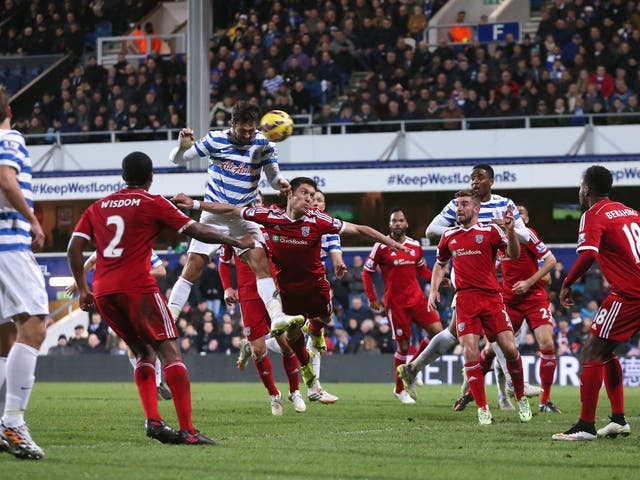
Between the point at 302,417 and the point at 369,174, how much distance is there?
54.0ft

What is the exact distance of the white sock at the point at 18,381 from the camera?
8.15m

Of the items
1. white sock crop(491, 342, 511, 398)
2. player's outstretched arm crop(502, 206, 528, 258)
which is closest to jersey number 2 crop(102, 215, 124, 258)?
player's outstretched arm crop(502, 206, 528, 258)

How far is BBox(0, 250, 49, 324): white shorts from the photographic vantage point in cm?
824

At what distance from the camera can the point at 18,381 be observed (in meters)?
8.23

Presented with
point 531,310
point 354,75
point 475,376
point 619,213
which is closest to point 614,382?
point 619,213

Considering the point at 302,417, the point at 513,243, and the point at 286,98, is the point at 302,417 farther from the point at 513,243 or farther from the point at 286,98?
the point at 286,98

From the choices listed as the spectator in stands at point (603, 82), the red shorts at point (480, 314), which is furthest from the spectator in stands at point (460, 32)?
the red shorts at point (480, 314)

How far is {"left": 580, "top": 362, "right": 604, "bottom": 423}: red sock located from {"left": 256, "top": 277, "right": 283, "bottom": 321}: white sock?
316 centimetres

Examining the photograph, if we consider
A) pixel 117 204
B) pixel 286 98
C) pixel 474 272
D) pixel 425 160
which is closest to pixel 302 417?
pixel 474 272

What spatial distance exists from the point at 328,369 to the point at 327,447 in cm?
1434

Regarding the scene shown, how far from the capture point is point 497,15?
31828 mm

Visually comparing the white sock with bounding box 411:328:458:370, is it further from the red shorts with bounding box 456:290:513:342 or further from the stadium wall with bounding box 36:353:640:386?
the stadium wall with bounding box 36:353:640:386

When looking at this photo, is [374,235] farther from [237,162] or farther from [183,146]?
[183,146]

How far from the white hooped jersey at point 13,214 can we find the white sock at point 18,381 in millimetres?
713
